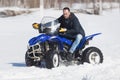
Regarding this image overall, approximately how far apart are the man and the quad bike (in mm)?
121

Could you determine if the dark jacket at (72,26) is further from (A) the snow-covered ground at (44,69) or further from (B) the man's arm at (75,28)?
(A) the snow-covered ground at (44,69)

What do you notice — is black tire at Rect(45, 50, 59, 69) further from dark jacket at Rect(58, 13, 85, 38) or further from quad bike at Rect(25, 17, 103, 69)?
dark jacket at Rect(58, 13, 85, 38)

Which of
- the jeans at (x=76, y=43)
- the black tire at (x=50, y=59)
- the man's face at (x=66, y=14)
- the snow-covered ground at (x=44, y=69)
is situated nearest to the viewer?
the snow-covered ground at (x=44, y=69)

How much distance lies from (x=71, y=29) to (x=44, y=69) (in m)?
1.68

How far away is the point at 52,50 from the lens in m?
11.8

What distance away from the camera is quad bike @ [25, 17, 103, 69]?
461 inches

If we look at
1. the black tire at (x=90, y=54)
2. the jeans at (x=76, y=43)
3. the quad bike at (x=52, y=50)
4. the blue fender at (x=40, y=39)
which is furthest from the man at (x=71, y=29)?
the blue fender at (x=40, y=39)

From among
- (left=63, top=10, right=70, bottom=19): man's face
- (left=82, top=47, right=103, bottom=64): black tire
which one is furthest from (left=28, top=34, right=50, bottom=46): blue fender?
(left=82, top=47, right=103, bottom=64): black tire

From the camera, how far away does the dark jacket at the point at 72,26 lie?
40.1ft

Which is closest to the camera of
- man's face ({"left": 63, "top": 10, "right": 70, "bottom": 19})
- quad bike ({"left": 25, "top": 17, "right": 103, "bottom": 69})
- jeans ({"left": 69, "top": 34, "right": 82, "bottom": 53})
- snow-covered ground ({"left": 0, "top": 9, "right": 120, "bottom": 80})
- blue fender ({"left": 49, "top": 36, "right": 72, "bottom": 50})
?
snow-covered ground ({"left": 0, "top": 9, "right": 120, "bottom": 80})

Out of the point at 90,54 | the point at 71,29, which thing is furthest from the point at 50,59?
the point at 90,54

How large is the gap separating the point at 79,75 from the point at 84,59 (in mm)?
2552

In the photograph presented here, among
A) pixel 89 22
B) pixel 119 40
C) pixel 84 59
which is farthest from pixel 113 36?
pixel 84 59

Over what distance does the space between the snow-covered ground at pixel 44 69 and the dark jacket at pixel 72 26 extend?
3.34 feet
